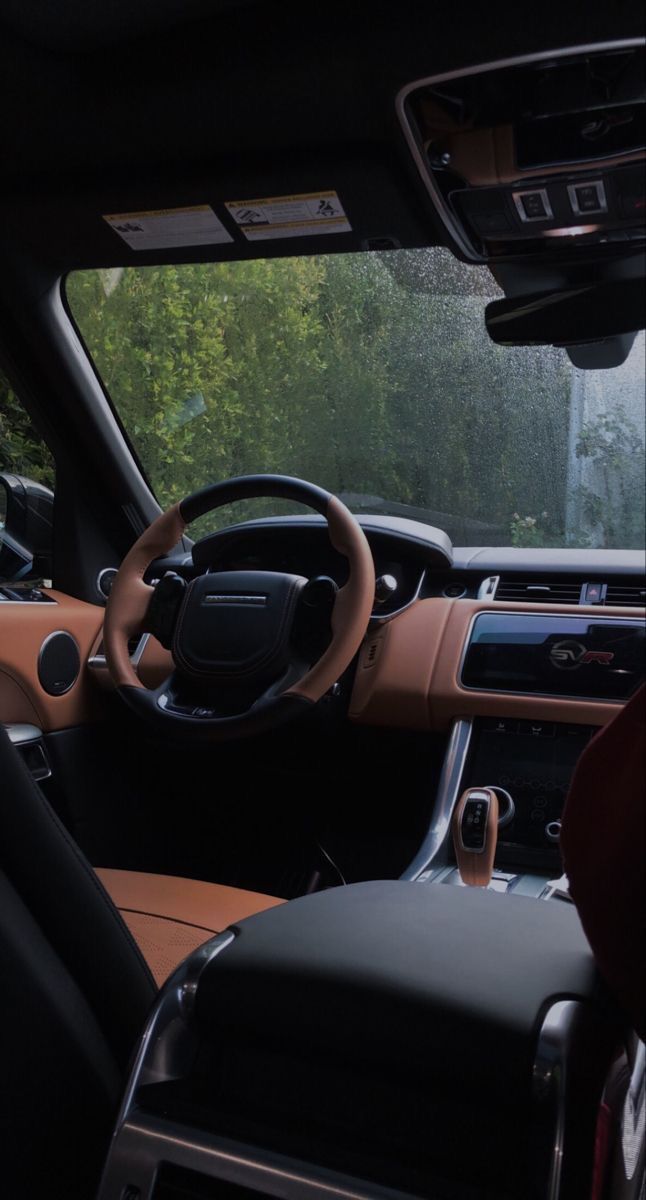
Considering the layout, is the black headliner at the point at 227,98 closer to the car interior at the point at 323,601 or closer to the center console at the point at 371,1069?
the car interior at the point at 323,601

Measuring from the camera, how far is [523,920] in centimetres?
87

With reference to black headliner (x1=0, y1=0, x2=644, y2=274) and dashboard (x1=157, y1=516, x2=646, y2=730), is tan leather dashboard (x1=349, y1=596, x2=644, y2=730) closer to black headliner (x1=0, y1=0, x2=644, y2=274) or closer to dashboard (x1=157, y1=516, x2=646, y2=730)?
Answer: dashboard (x1=157, y1=516, x2=646, y2=730)

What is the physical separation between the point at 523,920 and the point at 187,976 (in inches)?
11.3

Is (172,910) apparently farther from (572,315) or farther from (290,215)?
(290,215)

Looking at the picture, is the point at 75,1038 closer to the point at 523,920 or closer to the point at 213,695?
the point at 523,920

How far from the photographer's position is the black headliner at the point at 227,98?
5.33 ft

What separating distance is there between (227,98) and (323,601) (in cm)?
93

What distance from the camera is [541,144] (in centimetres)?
176

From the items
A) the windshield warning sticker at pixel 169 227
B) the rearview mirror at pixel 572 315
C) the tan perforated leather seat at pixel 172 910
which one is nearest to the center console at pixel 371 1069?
the tan perforated leather seat at pixel 172 910

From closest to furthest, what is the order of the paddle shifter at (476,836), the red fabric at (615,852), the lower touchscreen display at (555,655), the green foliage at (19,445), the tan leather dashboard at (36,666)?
A: the red fabric at (615,852)
the paddle shifter at (476,836)
the lower touchscreen display at (555,655)
the tan leather dashboard at (36,666)
the green foliage at (19,445)

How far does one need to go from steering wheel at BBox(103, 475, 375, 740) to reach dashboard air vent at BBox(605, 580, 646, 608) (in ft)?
2.16

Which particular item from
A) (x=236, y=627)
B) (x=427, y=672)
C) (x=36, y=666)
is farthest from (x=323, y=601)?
(x=36, y=666)

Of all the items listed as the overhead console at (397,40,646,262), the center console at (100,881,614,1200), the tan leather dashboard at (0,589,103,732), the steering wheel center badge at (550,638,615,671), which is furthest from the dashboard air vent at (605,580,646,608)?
the center console at (100,881,614,1200)

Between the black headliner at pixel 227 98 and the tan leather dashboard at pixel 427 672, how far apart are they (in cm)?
80
